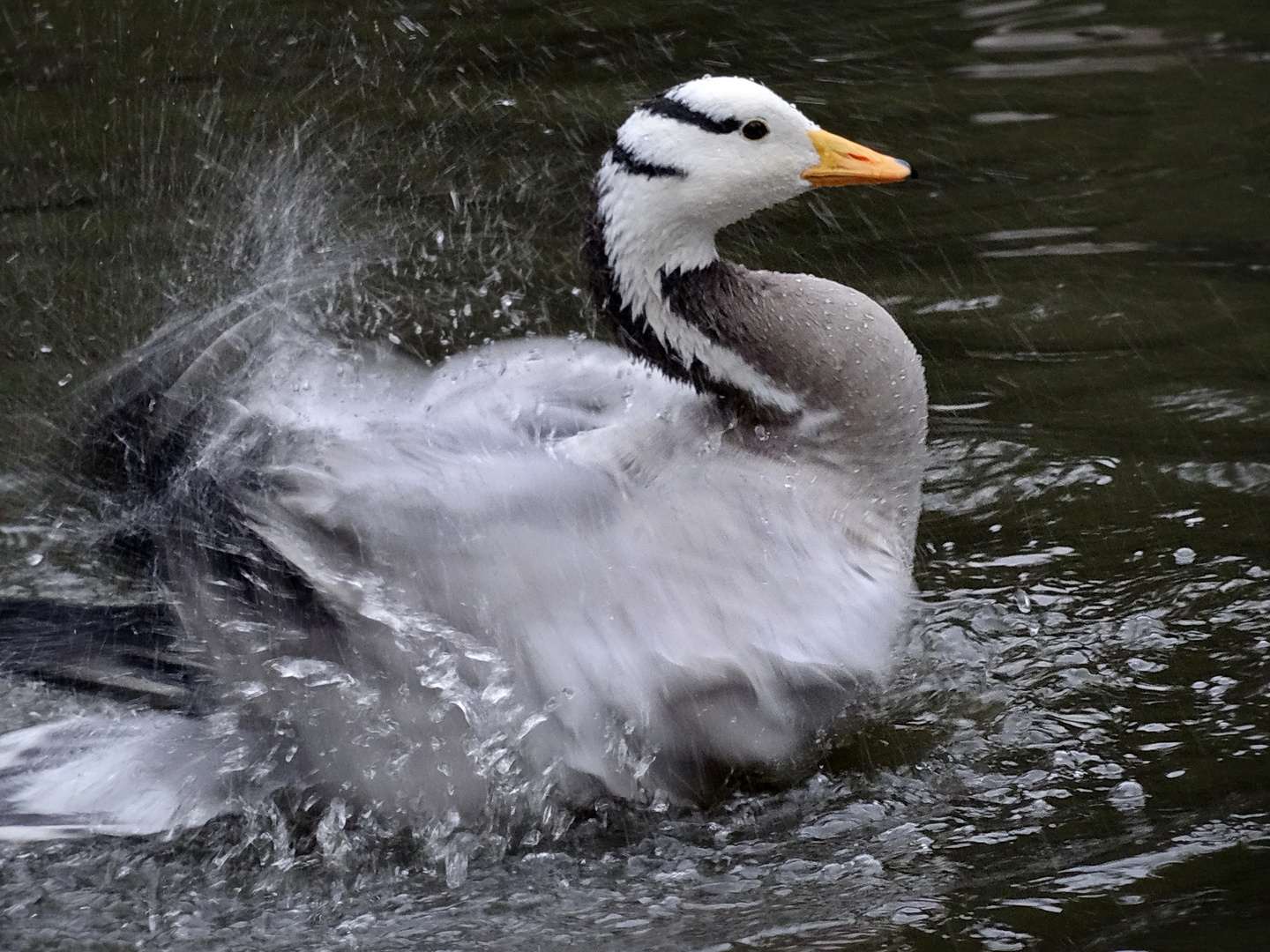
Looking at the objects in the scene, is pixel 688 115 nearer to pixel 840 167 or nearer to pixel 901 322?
pixel 840 167

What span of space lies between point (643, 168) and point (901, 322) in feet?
5.94

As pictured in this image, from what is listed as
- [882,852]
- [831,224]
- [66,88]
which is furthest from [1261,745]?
[66,88]

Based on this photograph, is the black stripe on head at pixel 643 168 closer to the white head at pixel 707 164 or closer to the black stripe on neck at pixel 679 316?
the white head at pixel 707 164

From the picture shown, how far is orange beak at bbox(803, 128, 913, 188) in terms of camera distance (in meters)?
3.78

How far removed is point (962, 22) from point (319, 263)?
3756 mm

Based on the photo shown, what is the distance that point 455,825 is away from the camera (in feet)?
11.4

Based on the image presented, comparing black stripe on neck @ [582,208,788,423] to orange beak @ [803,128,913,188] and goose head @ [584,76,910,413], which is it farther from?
orange beak @ [803,128,913,188]

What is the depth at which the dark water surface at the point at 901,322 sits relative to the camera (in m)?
3.27

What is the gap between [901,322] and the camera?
5.28m

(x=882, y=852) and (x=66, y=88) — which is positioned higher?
(x=66, y=88)

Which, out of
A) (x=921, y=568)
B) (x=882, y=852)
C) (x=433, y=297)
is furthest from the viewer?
(x=433, y=297)

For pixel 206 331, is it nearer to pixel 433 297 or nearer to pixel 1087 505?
pixel 433 297

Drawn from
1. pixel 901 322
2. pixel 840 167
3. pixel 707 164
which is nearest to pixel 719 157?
pixel 707 164

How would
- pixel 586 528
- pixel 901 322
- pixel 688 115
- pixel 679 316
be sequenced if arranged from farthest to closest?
pixel 901 322 < pixel 679 316 < pixel 688 115 < pixel 586 528
